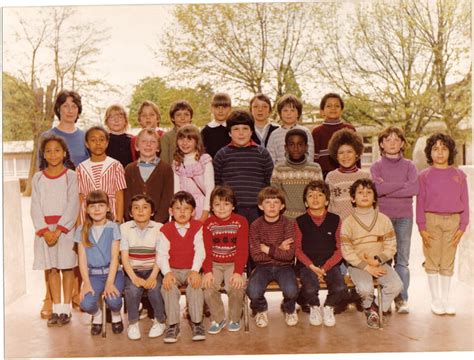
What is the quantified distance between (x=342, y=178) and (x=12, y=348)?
328 cm

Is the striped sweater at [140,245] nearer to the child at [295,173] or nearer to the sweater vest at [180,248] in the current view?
the sweater vest at [180,248]

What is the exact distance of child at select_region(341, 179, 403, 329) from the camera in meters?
5.16

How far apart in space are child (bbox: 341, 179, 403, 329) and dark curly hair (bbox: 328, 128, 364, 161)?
40cm

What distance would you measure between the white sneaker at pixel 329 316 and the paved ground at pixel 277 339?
7 centimetres

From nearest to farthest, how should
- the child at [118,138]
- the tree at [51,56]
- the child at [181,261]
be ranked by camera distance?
the child at [181,261] < the child at [118,138] < the tree at [51,56]

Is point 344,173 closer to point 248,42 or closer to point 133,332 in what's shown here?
point 133,332

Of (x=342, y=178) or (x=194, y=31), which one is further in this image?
Answer: (x=194, y=31)

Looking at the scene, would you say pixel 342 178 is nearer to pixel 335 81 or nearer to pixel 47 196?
pixel 47 196

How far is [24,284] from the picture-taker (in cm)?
680

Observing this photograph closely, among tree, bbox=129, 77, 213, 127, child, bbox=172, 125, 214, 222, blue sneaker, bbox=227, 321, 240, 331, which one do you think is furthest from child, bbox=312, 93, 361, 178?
tree, bbox=129, 77, 213, 127

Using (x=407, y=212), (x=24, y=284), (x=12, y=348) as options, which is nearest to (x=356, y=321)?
(x=407, y=212)

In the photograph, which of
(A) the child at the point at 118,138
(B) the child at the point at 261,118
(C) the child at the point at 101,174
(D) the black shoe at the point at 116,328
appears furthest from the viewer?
(B) the child at the point at 261,118

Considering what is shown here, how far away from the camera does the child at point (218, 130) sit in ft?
19.5

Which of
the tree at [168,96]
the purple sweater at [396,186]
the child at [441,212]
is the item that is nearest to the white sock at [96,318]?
the purple sweater at [396,186]
